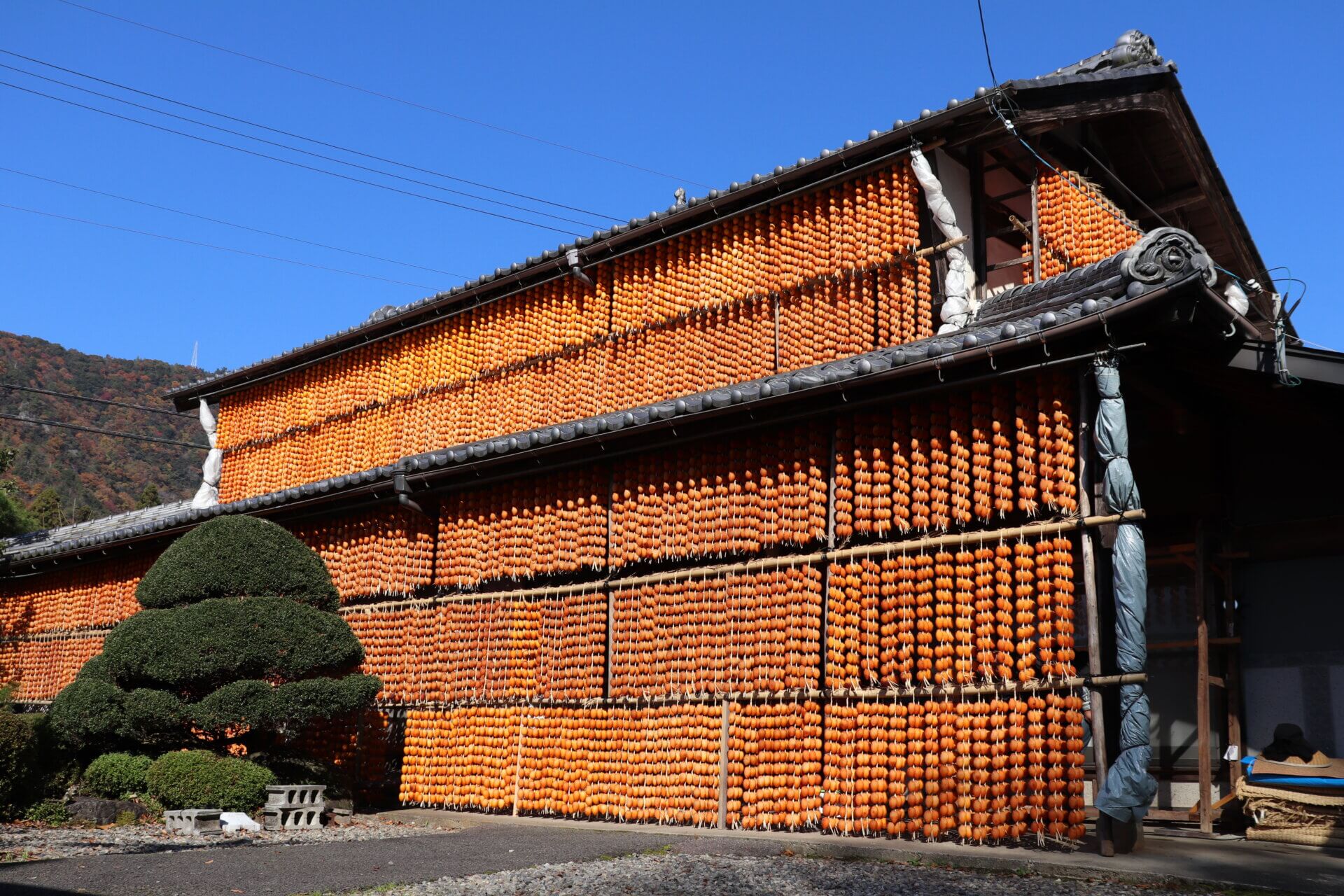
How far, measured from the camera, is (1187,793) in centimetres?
1151

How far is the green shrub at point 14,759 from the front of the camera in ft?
34.8

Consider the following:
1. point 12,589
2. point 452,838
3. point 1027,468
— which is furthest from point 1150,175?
point 12,589

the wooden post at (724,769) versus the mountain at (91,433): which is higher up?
the mountain at (91,433)

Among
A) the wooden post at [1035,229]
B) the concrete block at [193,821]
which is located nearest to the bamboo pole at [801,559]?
the concrete block at [193,821]

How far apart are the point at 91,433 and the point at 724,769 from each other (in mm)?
52100

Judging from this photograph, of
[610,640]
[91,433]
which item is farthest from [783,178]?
[91,433]

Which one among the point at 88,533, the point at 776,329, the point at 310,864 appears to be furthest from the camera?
the point at 88,533

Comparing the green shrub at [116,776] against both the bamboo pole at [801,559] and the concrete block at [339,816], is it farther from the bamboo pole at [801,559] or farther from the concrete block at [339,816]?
the bamboo pole at [801,559]

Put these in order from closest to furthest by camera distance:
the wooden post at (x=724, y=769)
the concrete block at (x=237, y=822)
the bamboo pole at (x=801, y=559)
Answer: the bamboo pole at (x=801, y=559) → the wooden post at (x=724, y=769) → the concrete block at (x=237, y=822)

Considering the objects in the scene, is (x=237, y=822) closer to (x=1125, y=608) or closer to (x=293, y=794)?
(x=293, y=794)

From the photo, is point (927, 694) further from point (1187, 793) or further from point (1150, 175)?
point (1150, 175)

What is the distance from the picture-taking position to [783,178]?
12953 millimetres

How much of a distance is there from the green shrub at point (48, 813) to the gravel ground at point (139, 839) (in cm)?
28

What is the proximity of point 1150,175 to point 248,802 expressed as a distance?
12811 millimetres
